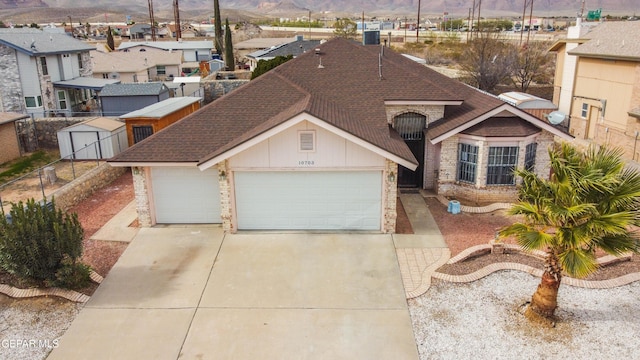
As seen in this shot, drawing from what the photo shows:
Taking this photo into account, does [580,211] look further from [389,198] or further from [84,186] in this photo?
[84,186]

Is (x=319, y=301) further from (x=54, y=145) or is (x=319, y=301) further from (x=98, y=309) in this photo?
(x=54, y=145)

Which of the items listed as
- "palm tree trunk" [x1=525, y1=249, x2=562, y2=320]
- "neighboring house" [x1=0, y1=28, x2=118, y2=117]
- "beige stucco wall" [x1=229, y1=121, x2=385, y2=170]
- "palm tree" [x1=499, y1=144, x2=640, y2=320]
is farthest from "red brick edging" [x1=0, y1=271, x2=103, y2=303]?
"neighboring house" [x1=0, y1=28, x2=118, y2=117]

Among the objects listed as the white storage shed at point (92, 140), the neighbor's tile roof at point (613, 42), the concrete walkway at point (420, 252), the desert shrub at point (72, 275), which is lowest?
the concrete walkway at point (420, 252)

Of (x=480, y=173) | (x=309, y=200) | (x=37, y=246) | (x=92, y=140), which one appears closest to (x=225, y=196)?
(x=309, y=200)

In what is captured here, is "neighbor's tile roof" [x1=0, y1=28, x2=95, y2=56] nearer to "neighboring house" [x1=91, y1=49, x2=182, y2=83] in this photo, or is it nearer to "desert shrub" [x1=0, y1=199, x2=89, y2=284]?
"neighboring house" [x1=91, y1=49, x2=182, y2=83]

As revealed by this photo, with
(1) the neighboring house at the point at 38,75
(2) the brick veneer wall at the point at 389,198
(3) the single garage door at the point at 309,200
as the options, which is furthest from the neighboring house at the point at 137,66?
(2) the brick veneer wall at the point at 389,198
